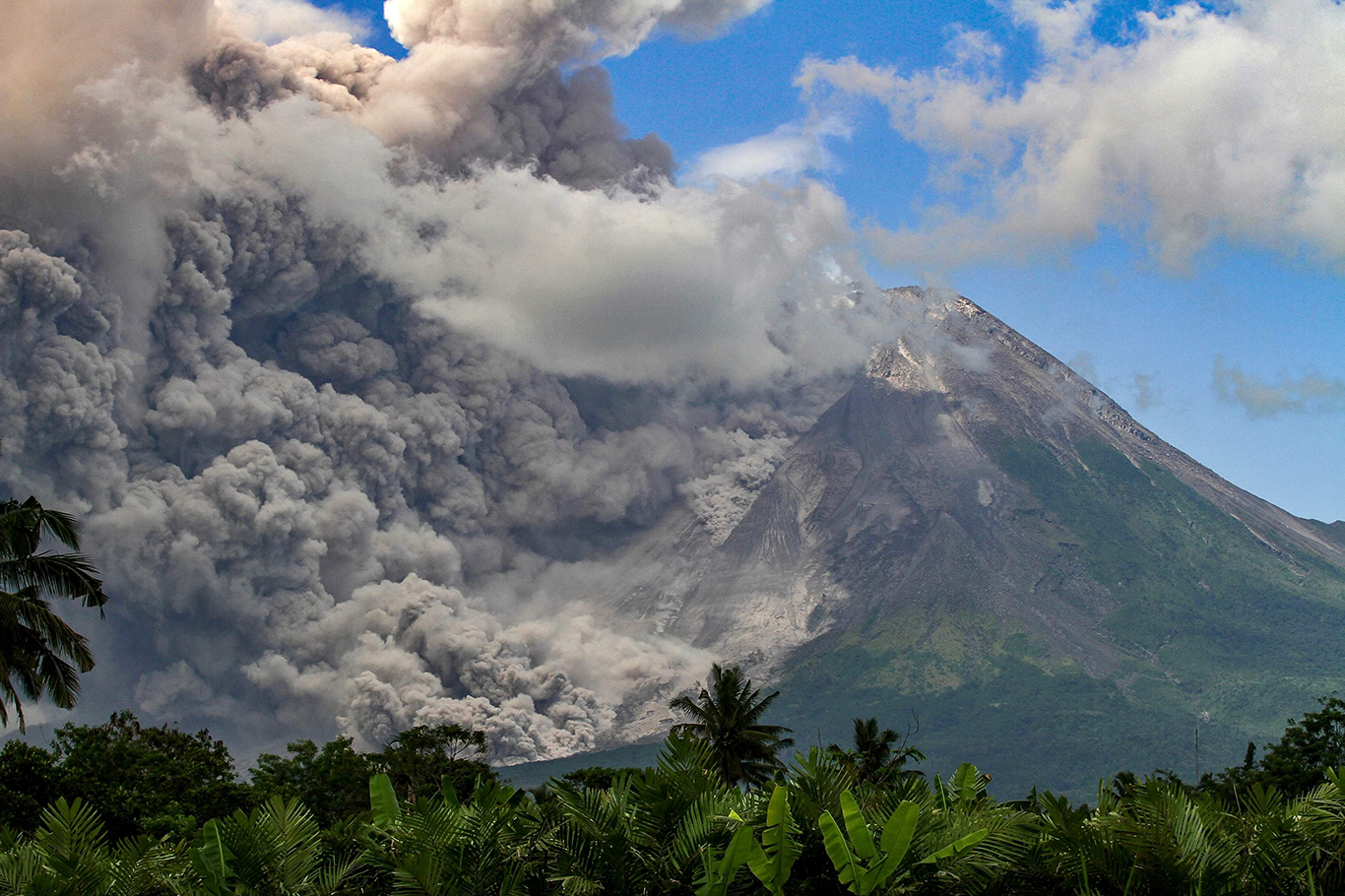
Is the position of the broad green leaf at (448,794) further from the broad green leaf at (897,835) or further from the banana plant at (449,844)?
the broad green leaf at (897,835)

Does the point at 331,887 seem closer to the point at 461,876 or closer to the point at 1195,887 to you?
the point at 461,876

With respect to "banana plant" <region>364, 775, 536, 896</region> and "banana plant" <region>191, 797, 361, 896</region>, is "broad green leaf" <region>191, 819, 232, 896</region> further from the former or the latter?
"banana plant" <region>364, 775, 536, 896</region>

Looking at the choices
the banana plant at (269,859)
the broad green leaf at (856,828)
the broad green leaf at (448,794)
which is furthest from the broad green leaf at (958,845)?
the banana plant at (269,859)

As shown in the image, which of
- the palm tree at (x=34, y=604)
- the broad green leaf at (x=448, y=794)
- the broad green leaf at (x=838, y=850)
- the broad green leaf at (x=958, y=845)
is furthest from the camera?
the palm tree at (x=34, y=604)

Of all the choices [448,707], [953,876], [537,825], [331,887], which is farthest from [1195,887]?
[448,707]

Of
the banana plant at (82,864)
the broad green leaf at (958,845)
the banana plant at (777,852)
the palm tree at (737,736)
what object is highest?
the palm tree at (737,736)

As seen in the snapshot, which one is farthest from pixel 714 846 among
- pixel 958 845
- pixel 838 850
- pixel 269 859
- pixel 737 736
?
pixel 737 736
